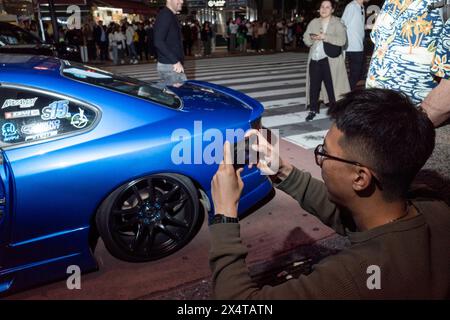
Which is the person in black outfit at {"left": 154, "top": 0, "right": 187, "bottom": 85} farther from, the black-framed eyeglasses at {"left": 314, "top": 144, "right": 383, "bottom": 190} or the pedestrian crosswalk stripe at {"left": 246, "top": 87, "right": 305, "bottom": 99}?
the black-framed eyeglasses at {"left": 314, "top": 144, "right": 383, "bottom": 190}

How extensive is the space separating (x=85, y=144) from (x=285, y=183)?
1.32m

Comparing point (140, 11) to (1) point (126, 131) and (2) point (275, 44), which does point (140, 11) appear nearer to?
(2) point (275, 44)

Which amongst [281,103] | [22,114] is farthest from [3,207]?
[281,103]

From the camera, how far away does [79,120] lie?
239cm

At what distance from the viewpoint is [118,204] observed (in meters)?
2.46

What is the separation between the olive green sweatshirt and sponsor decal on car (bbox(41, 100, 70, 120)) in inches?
62.7

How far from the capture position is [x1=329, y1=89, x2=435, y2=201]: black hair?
1.14m

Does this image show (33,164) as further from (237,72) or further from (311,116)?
(237,72)

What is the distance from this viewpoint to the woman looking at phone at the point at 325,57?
5578 millimetres

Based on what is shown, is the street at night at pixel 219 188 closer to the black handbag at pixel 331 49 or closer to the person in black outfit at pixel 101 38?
the black handbag at pixel 331 49

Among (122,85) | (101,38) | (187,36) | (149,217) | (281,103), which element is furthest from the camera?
(187,36)

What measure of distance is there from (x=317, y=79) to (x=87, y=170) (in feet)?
14.7

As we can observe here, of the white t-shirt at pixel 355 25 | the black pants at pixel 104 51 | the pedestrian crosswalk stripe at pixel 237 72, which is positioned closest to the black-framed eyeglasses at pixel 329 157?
the white t-shirt at pixel 355 25

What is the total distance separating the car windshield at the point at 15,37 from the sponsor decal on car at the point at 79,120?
8892mm
